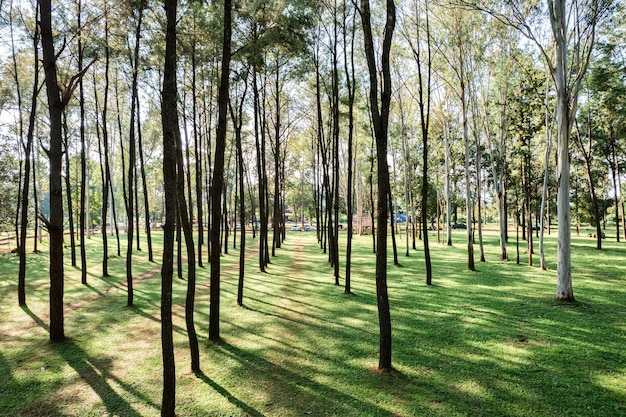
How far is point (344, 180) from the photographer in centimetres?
3944

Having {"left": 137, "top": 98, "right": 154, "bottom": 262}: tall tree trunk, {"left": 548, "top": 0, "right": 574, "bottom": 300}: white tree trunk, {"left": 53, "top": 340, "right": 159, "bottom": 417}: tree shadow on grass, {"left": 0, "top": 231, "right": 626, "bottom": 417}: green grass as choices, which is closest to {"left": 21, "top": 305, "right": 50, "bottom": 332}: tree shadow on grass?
{"left": 0, "top": 231, "right": 626, "bottom": 417}: green grass

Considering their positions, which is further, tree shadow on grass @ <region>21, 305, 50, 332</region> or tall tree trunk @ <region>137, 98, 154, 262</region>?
tall tree trunk @ <region>137, 98, 154, 262</region>

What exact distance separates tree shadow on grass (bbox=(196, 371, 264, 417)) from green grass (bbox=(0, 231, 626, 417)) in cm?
3

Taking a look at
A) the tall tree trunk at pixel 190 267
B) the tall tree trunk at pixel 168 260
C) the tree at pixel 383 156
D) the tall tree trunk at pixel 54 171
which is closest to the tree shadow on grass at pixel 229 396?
the tall tree trunk at pixel 190 267

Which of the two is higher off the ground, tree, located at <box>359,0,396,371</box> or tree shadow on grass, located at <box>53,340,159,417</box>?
tree, located at <box>359,0,396,371</box>

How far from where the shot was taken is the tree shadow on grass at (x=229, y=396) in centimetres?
479

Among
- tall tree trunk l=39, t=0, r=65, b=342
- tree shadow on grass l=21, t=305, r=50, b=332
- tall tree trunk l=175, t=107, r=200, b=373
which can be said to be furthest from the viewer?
tree shadow on grass l=21, t=305, r=50, b=332

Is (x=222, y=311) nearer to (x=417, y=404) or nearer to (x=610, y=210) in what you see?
(x=417, y=404)

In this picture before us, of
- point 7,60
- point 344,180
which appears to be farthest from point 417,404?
point 344,180

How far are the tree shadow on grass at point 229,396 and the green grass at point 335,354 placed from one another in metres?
0.03

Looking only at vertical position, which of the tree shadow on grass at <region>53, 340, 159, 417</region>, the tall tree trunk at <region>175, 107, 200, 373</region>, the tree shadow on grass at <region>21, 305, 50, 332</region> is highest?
the tall tree trunk at <region>175, 107, 200, 373</region>

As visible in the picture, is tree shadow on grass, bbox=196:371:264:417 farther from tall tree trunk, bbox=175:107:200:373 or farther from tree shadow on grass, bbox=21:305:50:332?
tree shadow on grass, bbox=21:305:50:332

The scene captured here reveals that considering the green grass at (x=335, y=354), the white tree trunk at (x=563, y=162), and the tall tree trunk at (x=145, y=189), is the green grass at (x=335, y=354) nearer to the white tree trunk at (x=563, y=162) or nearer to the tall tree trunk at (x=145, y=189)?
the white tree trunk at (x=563, y=162)

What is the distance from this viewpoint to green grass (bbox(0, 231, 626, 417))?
4969 mm
